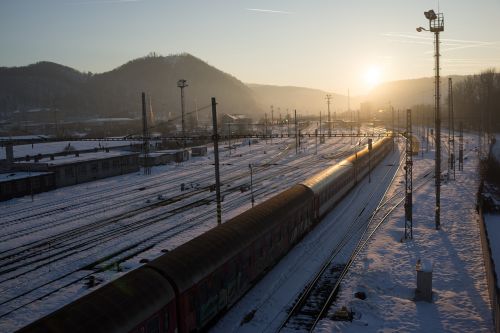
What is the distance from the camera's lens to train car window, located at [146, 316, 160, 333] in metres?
12.2

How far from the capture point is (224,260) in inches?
649

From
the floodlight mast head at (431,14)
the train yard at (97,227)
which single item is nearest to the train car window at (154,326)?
the train yard at (97,227)

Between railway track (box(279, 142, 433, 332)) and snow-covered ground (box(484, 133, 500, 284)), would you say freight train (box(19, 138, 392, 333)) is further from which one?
snow-covered ground (box(484, 133, 500, 284))

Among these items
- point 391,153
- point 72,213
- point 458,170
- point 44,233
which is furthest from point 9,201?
point 391,153

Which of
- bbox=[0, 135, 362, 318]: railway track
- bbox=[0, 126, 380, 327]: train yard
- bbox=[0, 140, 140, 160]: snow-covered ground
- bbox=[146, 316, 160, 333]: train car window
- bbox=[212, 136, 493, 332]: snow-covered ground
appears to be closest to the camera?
bbox=[146, 316, 160, 333]: train car window

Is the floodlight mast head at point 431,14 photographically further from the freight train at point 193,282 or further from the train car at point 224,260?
the train car at point 224,260

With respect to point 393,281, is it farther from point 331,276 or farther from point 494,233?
point 494,233

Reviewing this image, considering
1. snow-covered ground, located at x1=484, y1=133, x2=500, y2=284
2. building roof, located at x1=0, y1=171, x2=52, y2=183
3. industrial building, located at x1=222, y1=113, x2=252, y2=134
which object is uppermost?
industrial building, located at x1=222, y1=113, x2=252, y2=134

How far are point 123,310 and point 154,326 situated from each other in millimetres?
1425

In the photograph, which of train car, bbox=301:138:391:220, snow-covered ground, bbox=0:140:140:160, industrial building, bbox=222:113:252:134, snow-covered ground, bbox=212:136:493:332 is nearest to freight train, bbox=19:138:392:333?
snow-covered ground, bbox=212:136:493:332

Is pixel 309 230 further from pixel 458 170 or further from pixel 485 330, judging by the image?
pixel 458 170

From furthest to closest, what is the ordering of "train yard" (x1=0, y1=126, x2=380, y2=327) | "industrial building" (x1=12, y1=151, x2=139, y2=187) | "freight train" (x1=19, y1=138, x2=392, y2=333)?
"industrial building" (x1=12, y1=151, x2=139, y2=187), "train yard" (x1=0, y1=126, x2=380, y2=327), "freight train" (x1=19, y1=138, x2=392, y2=333)

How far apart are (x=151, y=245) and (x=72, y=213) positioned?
13.9 meters

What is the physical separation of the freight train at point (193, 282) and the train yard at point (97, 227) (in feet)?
25.0
